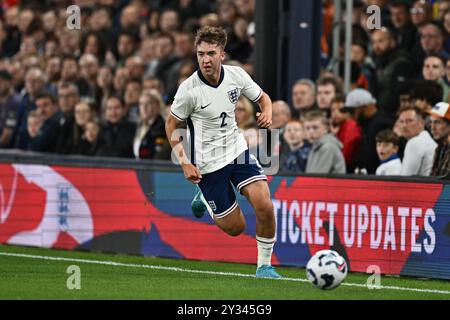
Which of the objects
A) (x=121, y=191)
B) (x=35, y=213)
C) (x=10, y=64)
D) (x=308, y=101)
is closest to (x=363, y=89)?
(x=308, y=101)

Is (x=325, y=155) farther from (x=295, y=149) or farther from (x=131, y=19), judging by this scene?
(x=131, y=19)

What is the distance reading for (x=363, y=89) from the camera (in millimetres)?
16469

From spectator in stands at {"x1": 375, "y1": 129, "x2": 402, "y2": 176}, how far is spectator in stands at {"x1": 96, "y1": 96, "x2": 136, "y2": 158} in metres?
4.66

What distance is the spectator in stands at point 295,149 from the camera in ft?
51.3

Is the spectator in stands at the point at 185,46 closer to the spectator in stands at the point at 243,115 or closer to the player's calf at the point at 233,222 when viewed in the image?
the spectator in stands at the point at 243,115

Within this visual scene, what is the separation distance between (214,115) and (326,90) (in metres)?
4.13

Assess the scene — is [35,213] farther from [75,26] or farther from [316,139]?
[75,26]

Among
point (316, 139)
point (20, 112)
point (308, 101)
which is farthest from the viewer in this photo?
point (20, 112)

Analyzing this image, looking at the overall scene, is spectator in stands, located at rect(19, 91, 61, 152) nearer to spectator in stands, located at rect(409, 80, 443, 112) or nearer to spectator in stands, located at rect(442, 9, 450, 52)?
spectator in stands, located at rect(442, 9, 450, 52)

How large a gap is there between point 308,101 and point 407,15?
2.20 m

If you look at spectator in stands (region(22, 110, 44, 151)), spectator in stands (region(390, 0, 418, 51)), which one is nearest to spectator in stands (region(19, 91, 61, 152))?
spectator in stands (region(22, 110, 44, 151))

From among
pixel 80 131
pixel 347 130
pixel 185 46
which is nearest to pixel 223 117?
pixel 347 130

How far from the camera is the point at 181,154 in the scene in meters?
12.2
